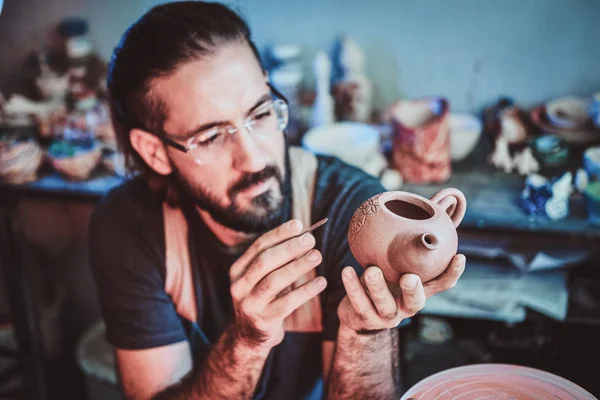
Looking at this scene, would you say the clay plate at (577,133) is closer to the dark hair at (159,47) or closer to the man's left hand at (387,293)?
the dark hair at (159,47)

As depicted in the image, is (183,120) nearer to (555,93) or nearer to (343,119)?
(343,119)

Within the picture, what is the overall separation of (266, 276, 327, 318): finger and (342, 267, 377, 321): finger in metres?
0.08

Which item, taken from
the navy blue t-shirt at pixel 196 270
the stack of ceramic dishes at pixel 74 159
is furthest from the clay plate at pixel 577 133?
the stack of ceramic dishes at pixel 74 159

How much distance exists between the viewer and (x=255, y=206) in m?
1.58

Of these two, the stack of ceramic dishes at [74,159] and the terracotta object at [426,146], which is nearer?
the terracotta object at [426,146]

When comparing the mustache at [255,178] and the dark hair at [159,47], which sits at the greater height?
the dark hair at [159,47]

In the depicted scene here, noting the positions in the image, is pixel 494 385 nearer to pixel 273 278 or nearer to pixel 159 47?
pixel 273 278

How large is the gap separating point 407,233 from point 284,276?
28 cm

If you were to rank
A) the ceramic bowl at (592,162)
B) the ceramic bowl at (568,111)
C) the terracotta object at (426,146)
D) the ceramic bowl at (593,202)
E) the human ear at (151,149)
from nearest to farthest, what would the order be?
the human ear at (151,149) < the ceramic bowl at (593,202) < the ceramic bowl at (592,162) < the terracotta object at (426,146) < the ceramic bowl at (568,111)

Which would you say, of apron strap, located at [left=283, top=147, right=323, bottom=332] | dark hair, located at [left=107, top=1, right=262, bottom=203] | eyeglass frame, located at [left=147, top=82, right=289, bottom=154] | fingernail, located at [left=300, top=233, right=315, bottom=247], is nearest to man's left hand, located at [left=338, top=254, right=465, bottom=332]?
fingernail, located at [left=300, top=233, right=315, bottom=247]

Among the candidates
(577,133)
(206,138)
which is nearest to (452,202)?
(206,138)

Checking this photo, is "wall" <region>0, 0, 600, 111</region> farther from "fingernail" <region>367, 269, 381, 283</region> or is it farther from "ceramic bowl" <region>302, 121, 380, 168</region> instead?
"fingernail" <region>367, 269, 381, 283</region>

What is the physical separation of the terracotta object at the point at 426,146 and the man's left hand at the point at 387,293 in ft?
3.60

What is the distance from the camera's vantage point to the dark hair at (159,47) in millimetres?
1552
